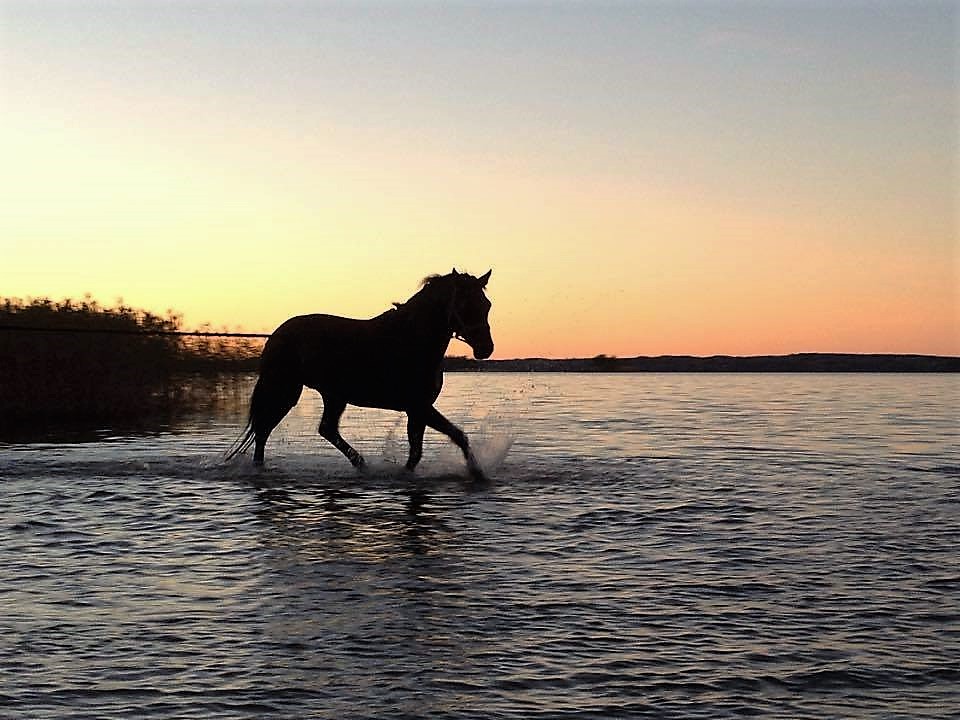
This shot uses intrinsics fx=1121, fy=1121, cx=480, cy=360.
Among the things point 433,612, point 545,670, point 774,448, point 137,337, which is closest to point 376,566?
point 433,612

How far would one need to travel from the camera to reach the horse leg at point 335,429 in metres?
12.3

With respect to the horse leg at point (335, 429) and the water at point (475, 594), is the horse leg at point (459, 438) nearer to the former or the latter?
the water at point (475, 594)

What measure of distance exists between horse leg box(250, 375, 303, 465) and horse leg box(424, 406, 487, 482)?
5.90 feet

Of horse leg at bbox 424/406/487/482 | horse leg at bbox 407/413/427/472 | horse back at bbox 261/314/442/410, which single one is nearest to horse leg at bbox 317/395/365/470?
horse back at bbox 261/314/442/410

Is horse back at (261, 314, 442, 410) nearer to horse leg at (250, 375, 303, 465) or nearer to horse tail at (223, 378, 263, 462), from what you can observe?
horse leg at (250, 375, 303, 465)

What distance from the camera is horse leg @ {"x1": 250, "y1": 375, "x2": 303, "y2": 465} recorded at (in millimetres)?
12539

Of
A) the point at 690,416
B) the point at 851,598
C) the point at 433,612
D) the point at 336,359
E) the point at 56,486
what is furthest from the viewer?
the point at 690,416

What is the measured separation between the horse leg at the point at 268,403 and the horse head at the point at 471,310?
2129 mm

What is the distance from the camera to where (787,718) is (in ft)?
13.2

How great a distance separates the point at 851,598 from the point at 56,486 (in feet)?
25.2

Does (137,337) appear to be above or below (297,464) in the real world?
above

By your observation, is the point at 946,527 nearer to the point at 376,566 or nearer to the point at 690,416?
the point at 376,566

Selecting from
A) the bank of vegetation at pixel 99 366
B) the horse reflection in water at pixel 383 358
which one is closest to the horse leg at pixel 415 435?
the horse reflection in water at pixel 383 358

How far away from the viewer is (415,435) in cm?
1191
